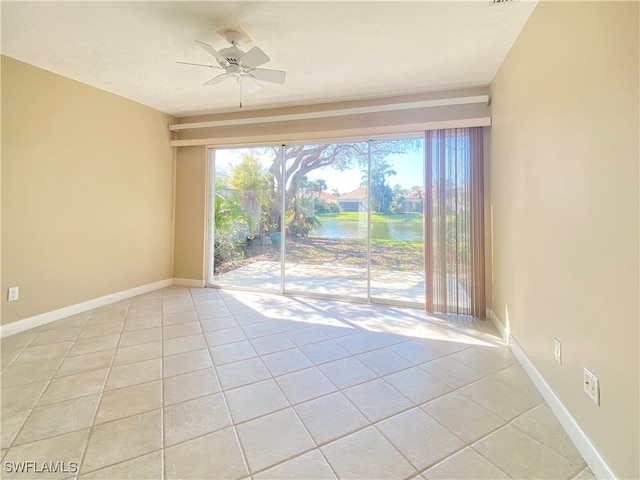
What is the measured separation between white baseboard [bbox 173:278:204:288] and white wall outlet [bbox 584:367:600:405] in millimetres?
4381

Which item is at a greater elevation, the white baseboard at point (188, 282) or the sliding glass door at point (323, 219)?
the sliding glass door at point (323, 219)

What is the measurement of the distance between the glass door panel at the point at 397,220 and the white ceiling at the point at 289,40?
0.73 metres

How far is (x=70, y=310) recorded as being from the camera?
3.21 meters

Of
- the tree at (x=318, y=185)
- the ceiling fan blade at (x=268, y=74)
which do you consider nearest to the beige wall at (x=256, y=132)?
the tree at (x=318, y=185)

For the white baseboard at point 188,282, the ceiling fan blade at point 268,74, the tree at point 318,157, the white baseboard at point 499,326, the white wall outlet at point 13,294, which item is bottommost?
the white baseboard at point 499,326

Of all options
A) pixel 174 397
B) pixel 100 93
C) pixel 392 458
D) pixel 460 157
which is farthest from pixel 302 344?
pixel 100 93

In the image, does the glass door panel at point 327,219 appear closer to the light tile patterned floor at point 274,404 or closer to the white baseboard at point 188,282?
the light tile patterned floor at point 274,404

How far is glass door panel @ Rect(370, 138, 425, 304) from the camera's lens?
11.5 ft

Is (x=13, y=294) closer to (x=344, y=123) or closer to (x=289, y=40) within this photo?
(x=289, y=40)

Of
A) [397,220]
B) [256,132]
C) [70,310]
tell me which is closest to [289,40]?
[256,132]

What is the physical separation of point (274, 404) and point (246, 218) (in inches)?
119

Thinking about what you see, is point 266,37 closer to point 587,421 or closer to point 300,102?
point 300,102

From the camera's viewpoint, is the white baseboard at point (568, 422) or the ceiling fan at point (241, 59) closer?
the white baseboard at point (568, 422)

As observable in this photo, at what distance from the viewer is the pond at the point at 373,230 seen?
11.6 ft
